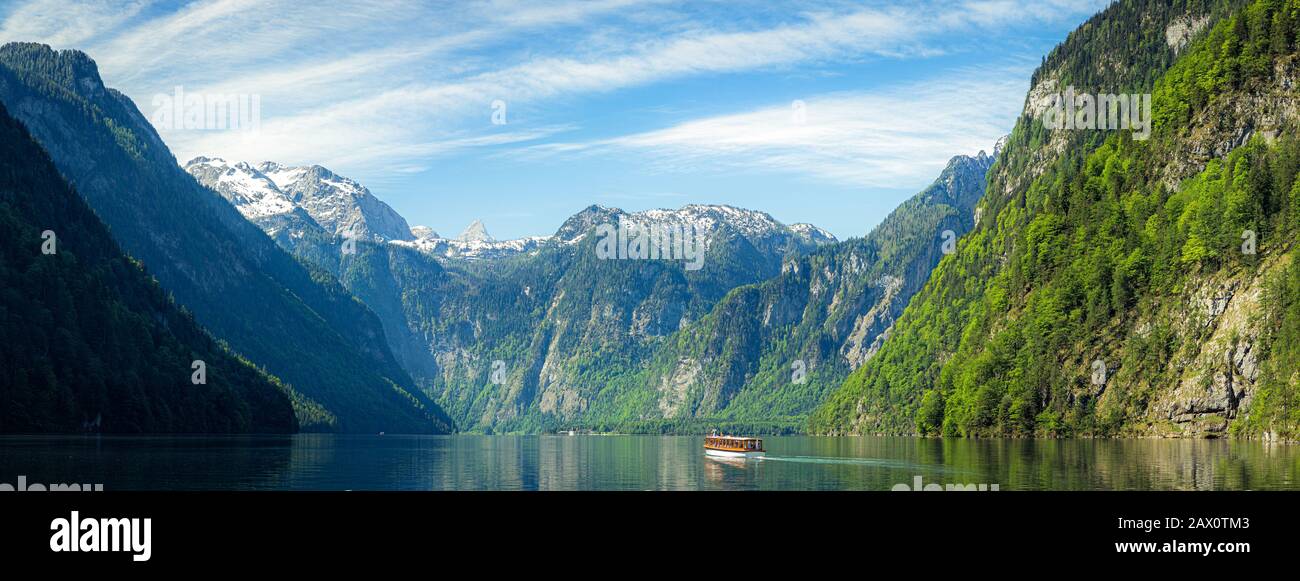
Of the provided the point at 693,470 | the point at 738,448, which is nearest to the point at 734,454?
the point at 738,448

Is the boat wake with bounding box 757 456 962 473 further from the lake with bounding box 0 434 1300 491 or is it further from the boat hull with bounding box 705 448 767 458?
the boat hull with bounding box 705 448 767 458

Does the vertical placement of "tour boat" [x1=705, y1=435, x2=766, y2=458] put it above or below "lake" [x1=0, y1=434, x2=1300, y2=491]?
below

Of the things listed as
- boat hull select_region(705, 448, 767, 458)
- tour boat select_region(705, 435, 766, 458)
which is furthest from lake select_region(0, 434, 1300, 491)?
tour boat select_region(705, 435, 766, 458)

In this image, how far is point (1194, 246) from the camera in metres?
188

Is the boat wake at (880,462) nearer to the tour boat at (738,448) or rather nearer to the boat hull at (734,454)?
the boat hull at (734,454)

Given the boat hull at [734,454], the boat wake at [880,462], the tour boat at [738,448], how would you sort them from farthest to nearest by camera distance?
the tour boat at [738,448], the boat hull at [734,454], the boat wake at [880,462]

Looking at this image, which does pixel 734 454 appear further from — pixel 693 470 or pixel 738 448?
pixel 693 470

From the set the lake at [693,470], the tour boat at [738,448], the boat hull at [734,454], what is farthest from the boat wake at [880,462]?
the tour boat at [738,448]

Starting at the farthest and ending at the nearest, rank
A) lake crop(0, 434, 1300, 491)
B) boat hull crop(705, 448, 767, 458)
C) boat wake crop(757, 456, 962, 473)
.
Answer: boat hull crop(705, 448, 767, 458) → boat wake crop(757, 456, 962, 473) → lake crop(0, 434, 1300, 491)

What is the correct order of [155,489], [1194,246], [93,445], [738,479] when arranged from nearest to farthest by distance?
[155,489] < [738,479] < [93,445] < [1194,246]

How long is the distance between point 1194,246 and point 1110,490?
12427cm

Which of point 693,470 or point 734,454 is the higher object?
point 693,470
